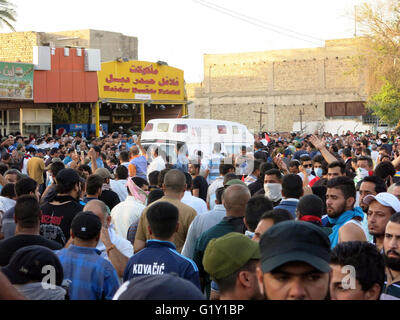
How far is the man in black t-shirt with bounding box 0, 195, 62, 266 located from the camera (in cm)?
439

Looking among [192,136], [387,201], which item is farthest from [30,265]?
[192,136]

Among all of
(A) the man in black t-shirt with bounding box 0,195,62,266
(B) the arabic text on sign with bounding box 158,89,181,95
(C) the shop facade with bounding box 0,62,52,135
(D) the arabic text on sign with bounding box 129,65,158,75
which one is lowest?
(A) the man in black t-shirt with bounding box 0,195,62,266

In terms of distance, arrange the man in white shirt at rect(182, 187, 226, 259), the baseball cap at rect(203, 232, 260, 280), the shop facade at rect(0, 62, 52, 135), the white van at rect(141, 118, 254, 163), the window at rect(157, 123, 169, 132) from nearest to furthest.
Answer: the baseball cap at rect(203, 232, 260, 280)
the man in white shirt at rect(182, 187, 226, 259)
the white van at rect(141, 118, 254, 163)
the window at rect(157, 123, 169, 132)
the shop facade at rect(0, 62, 52, 135)

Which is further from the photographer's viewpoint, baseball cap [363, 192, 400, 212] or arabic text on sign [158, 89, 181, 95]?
arabic text on sign [158, 89, 181, 95]

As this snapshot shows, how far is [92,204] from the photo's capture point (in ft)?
17.0

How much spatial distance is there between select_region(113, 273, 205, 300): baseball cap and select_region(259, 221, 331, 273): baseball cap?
48 cm

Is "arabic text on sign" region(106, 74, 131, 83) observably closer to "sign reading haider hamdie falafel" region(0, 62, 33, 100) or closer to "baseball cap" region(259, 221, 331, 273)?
"sign reading haider hamdie falafel" region(0, 62, 33, 100)

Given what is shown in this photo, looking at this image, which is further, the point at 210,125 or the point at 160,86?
the point at 160,86

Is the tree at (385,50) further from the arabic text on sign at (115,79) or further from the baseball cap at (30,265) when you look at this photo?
the baseball cap at (30,265)

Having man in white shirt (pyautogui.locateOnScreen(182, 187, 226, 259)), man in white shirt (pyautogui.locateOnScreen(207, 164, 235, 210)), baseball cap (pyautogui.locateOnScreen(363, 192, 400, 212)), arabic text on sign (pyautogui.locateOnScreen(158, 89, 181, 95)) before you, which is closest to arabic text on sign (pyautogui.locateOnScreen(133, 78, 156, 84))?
arabic text on sign (pyautogui.locateOnScreen(158, 89, 181, 95))

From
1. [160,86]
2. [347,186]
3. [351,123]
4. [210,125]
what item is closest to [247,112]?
[351,123]
